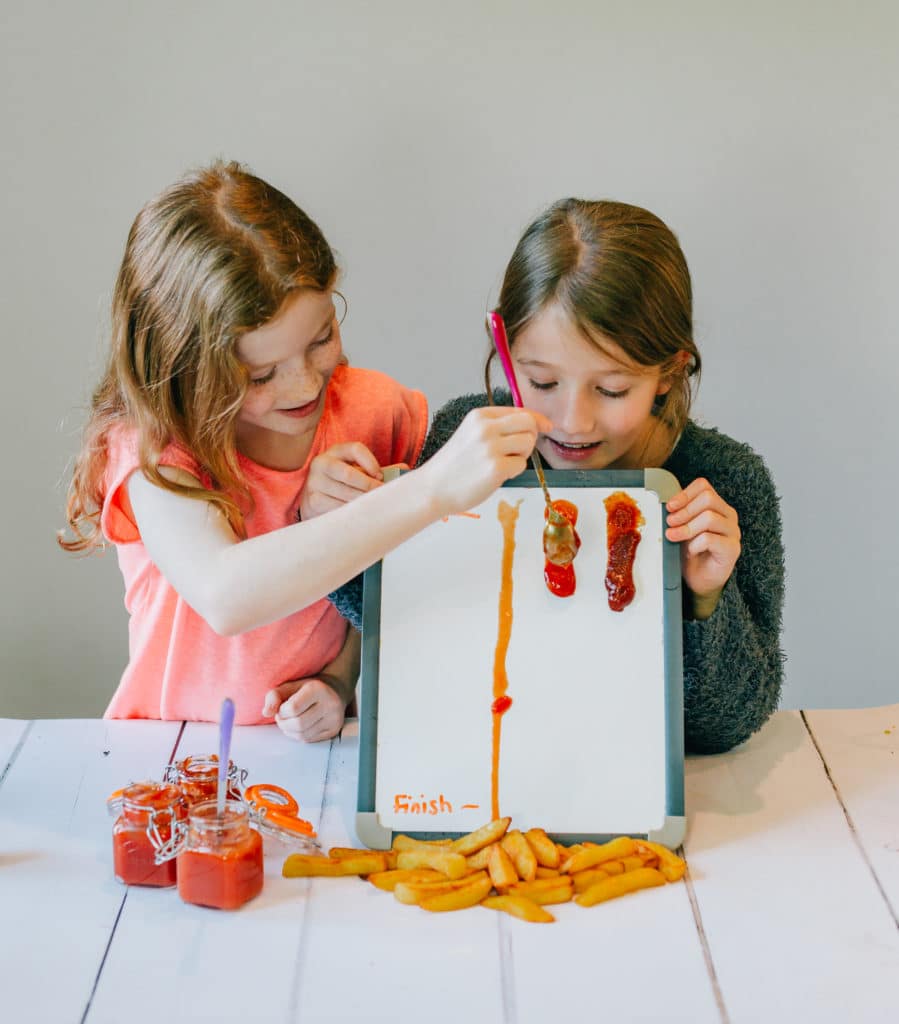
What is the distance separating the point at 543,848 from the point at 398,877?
0.15m

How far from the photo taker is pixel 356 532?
3.99 feet

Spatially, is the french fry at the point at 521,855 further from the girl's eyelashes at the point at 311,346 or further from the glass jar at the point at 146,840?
the girl's eyelashes at the point at 311,346

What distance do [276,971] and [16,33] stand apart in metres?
1.61

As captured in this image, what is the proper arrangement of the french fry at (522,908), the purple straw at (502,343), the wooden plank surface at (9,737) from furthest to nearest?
the wooden plank surface at (9,737), the purple straw at (502,343), the french fry at (522,908)

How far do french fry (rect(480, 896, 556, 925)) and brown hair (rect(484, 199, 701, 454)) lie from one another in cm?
59

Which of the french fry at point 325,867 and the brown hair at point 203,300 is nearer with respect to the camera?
the french fry at point 325,867

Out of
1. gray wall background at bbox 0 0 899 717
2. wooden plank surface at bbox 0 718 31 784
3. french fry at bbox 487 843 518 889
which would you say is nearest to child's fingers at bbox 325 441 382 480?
french fry at bbox 487 843 518 889

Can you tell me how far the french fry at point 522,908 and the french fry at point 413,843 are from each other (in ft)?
0.34

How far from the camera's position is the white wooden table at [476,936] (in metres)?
1.04

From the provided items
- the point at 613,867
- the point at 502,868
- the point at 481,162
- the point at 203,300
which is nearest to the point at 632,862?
the point at 613,867

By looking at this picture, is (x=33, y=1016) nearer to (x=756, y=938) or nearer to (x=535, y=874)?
(x=535, y=874)

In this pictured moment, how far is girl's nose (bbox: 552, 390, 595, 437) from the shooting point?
1.37 meters

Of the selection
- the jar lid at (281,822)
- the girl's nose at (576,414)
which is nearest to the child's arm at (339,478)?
the girl's nose at (576,414)

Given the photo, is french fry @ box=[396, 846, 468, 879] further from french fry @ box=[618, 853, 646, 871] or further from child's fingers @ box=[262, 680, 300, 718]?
child's fingers @ box=[262, 680, 300, 718]
